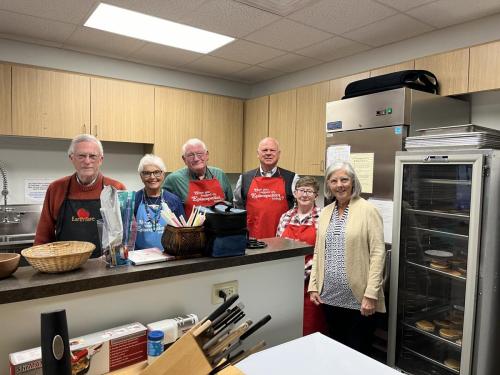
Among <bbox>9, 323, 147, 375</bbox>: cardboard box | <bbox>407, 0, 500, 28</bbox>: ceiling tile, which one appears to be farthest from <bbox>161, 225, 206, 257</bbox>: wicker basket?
<bbox>407, 0, 500, 28</bbox>: ceiling tile

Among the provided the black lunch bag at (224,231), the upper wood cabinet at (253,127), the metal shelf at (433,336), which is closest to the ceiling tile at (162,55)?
the upper wood cabinet at (253,127)

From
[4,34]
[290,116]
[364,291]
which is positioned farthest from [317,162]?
[4,34]

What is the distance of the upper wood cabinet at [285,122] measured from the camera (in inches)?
144

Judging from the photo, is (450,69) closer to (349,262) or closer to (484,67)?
(484,67)

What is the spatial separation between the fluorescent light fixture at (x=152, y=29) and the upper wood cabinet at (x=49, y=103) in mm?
686

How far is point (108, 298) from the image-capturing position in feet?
3.68

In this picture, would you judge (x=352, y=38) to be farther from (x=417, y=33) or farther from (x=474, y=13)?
(x=474, y=13)

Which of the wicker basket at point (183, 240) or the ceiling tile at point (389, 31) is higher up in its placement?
the ceiling tile at point (389, 31)

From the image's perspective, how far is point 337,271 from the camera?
7.02 ft

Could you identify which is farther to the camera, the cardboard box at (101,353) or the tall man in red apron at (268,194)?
the tall man in red apron at (268,194)

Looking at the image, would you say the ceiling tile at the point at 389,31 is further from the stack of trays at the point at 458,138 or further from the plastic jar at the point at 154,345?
the plastic jar at the point at 154,345

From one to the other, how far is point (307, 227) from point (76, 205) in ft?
4.63

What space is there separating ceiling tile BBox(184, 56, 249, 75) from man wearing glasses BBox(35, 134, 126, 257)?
179 centimetres

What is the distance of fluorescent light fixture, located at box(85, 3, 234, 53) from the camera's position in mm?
2521
